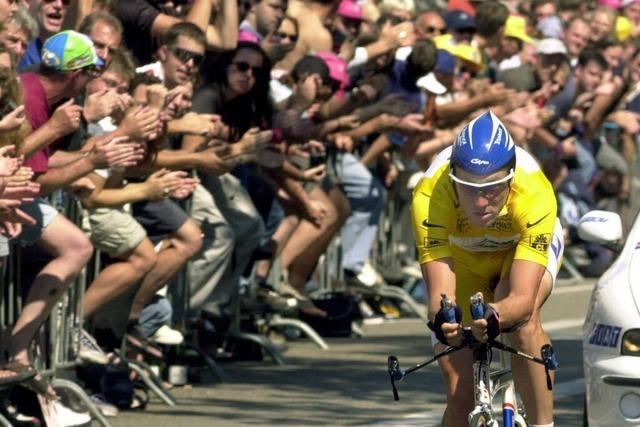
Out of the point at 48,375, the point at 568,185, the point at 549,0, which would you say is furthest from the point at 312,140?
the point at 549,0

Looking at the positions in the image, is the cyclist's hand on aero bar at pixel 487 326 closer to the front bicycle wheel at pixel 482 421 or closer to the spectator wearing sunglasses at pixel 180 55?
the front bicycle wheel at pixel 482 421

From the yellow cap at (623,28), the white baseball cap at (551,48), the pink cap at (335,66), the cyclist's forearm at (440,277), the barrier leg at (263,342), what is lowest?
the yellow cap at (623,28)

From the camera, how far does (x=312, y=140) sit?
1468 centimetres

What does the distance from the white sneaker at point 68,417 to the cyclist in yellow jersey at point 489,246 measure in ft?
8.78

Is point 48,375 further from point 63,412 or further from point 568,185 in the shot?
point 568,185

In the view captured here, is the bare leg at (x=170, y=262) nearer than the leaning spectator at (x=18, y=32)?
No

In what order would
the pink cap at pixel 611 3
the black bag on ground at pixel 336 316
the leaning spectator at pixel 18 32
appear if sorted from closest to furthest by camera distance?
1. the leaning spectator at pixel 18 32
2. the black bag on ground at pixel 336 316
3. the pink cap at pixel 611 3

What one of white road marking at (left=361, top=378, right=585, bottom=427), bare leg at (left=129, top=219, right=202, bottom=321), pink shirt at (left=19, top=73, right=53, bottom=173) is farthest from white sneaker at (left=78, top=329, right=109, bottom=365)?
white road marking at (left=361, top=378, right=585, bottom=427)

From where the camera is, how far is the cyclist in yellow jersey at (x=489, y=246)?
294 inches

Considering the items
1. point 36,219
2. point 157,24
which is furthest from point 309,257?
point 36,219

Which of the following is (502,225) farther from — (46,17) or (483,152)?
(46,17)

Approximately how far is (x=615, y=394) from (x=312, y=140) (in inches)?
246

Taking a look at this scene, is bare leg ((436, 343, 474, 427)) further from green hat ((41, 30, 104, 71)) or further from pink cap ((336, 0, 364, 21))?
pink cap ((336, 0, 364, 21))

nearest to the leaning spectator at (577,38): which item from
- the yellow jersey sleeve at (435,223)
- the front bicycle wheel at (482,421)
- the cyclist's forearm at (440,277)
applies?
the yellow jersey sleeve at (435,223)
